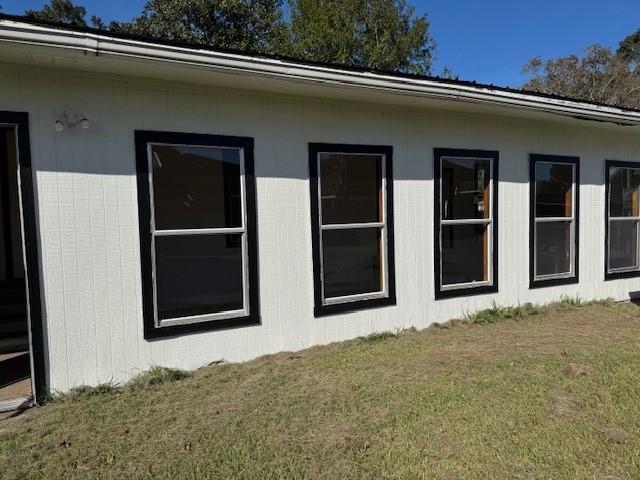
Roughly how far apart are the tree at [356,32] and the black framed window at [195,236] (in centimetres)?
1340

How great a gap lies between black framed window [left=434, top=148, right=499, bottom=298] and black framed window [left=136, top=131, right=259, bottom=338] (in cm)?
240

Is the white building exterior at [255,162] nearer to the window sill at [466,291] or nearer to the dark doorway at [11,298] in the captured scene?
the window sill at [466,291]

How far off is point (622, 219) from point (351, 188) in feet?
15.1

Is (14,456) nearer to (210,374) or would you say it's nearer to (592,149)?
(210,374)

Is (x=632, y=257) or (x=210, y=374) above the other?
(x=632, y=257)

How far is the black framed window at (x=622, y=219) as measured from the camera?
7.45m

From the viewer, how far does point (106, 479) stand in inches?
108

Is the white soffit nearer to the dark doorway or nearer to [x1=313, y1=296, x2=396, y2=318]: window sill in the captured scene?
the dark doorway

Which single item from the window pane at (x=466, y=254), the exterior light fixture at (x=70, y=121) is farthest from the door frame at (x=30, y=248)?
the window pane at (x=466, y=254)

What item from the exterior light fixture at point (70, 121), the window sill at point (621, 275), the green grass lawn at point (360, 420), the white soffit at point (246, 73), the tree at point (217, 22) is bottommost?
the green grass lawn at point (360, 420)

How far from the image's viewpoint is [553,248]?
7.09 meters

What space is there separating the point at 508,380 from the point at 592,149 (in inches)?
180

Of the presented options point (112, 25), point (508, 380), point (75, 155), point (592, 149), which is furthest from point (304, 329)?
point (112, 25)

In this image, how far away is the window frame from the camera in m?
6.59
